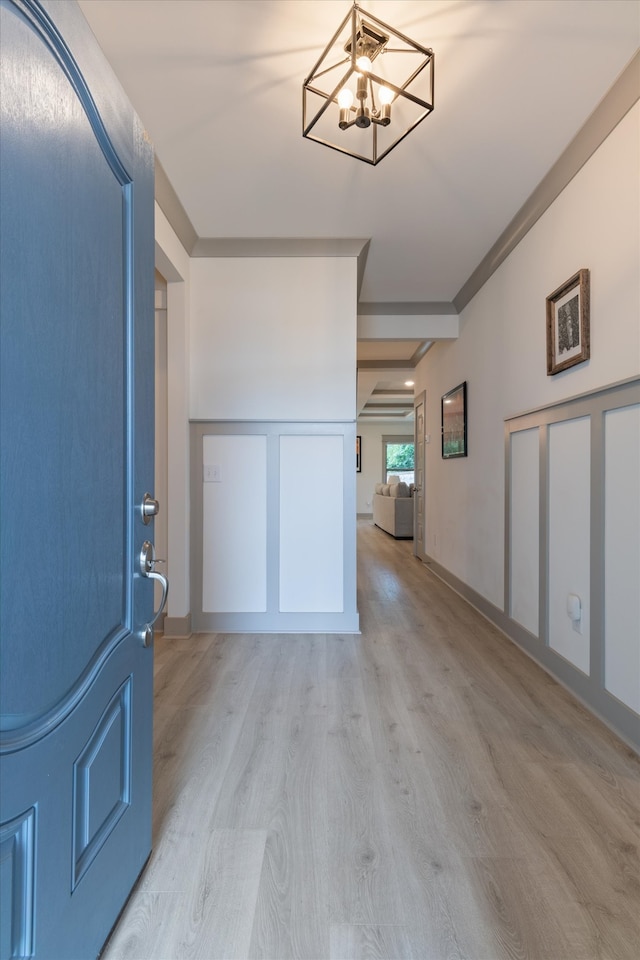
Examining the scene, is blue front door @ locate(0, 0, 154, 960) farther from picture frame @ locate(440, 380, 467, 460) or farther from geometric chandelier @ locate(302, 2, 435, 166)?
picture frame @ locate(440, 380, 467, 460)

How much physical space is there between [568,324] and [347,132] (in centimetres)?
141

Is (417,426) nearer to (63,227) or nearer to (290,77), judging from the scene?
(290,77)

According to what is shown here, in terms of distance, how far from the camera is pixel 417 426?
6152 millimetres

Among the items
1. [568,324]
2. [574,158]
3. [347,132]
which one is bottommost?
[568,324]

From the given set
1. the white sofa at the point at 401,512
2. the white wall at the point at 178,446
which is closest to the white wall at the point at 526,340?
the white wall at the point at 178,446

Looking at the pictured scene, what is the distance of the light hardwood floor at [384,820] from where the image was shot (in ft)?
3.46

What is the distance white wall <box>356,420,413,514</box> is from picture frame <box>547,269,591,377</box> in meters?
9.79

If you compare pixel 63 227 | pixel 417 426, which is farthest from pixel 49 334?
pixel 417 426

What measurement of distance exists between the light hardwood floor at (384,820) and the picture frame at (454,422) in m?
2.06

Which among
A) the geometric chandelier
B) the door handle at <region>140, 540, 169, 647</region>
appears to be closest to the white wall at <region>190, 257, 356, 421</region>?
the geometric chandelier

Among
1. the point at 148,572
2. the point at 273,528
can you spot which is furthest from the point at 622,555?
the point at 273,528

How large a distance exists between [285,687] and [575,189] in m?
2.86

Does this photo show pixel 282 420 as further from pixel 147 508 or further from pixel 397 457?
pixel 397 457

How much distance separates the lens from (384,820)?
4.59ft
